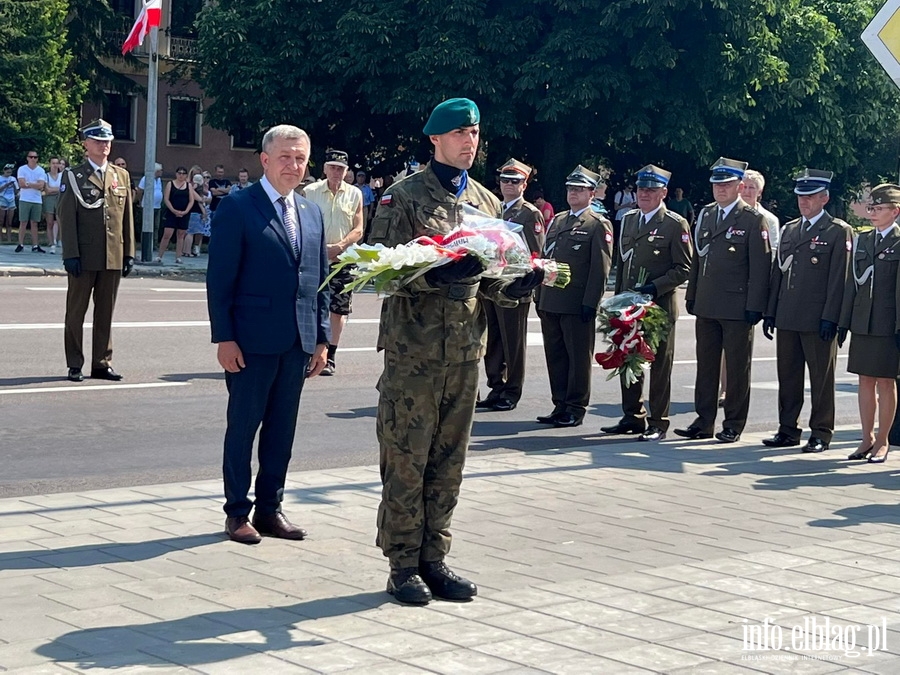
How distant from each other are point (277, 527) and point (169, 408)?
14.8 feet

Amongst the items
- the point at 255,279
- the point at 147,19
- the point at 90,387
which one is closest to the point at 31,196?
the point at 147,19

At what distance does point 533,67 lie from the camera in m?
31.8

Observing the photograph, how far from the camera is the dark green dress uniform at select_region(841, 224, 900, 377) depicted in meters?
10.4

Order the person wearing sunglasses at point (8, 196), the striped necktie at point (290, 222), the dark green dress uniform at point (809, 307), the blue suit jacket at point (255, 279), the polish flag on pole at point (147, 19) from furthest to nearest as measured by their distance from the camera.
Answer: the person wearing sunglasses at point (8, 196)
the polish flag on pole at point (147, 19)
the dark green dress uniform at point (809, 307)
the striped necktie at point (290, 222)
the blue suit jacket at point (255, 279)

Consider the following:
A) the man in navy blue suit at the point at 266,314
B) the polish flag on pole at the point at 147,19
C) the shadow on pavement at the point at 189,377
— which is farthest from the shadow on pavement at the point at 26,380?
the polish flag on pole at the point at 147,19

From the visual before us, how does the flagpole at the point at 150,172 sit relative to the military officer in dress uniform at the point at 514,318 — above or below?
above

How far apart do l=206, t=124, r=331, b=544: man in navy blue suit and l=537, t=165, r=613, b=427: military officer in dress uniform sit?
4.75 metres

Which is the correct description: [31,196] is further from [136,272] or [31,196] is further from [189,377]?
[189,377]

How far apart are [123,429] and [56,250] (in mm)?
19317

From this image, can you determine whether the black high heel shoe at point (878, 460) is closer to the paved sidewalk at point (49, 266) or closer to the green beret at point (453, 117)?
the green beret at point (453, 117)

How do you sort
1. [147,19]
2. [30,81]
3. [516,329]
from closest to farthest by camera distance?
[516,329]
[147,19]
[30,81]

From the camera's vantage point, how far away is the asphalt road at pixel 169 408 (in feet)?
30.2

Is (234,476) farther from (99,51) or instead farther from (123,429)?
(99,51)

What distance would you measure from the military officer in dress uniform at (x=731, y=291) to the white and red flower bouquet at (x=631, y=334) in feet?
2.32
